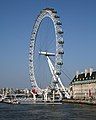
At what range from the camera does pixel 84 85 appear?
261ft

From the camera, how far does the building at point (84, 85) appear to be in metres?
74.9

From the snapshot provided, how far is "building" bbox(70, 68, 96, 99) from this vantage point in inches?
2948

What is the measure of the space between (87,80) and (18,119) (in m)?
44.6

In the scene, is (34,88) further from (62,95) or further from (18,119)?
(18,119)

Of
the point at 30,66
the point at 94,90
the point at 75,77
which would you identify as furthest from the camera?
the point at 75,77

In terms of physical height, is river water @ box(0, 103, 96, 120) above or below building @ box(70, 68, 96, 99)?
below

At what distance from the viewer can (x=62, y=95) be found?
3100 inches

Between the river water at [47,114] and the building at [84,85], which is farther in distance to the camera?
the building at [84,85]

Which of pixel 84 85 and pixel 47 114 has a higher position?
pixel 84 85

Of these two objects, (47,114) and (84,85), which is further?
(84,85)

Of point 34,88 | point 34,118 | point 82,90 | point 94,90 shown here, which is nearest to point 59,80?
point 34,88

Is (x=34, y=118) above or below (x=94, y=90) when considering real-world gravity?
below

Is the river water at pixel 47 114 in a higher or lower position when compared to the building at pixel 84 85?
lower

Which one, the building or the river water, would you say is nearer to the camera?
the river water
